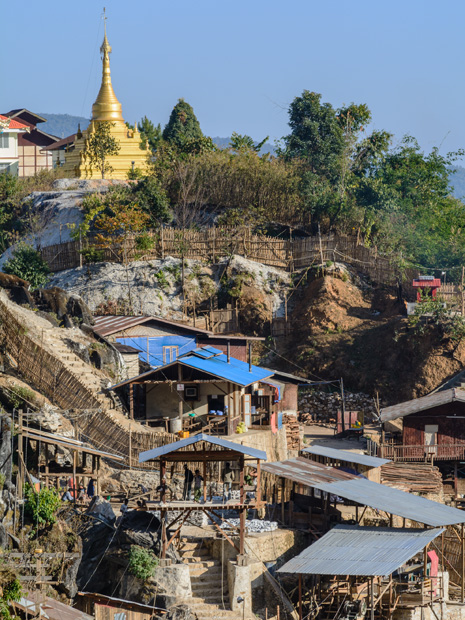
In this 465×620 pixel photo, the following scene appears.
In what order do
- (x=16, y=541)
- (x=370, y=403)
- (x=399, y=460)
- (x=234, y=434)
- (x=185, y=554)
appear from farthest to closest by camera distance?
(x=370, y=403)
(x=399, y=460)
(x=234, y=434)
(x=185, y=554)
(x=16, y=541)

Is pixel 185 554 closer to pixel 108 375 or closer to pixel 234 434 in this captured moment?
pixel 234 434

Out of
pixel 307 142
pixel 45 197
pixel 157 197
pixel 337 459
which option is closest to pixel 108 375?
pixel 337 459

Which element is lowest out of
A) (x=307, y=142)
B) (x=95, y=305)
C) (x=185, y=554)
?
(x=185, y=554)

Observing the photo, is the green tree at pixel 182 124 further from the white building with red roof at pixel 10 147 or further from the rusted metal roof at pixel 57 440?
the rusted metal roof at pixel 57 440

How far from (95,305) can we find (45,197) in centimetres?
1044

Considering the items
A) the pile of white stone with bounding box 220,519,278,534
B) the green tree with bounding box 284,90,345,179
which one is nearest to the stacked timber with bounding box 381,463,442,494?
the pile of white stone with bounding box 220,519,278,534

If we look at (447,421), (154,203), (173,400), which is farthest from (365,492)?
(154,203)

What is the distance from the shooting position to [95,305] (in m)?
47.6

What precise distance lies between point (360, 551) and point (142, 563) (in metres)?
5.00

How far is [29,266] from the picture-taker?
49.4 meters

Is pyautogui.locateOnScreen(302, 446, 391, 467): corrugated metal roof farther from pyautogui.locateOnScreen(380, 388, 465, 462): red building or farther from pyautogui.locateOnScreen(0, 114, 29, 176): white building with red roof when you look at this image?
pyautogui.locateOnScreen(0, 114, 29, 176): white building with red roof

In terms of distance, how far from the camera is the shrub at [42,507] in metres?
26.6

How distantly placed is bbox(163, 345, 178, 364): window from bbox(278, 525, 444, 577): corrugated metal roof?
1568cm

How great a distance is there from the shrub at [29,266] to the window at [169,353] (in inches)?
333
